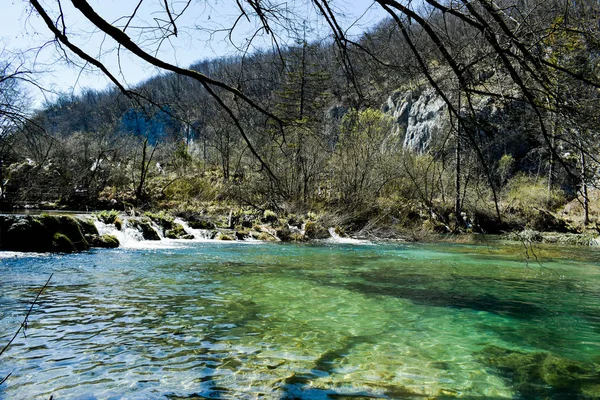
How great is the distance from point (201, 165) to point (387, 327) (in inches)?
1622

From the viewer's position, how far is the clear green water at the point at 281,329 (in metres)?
3.52

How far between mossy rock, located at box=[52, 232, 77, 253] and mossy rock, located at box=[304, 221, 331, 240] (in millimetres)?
9905

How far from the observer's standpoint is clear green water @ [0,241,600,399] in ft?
11.5

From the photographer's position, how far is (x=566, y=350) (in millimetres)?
4664

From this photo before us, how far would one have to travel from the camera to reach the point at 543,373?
3.97m

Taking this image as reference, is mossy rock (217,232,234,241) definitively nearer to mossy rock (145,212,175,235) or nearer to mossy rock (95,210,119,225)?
mossy rock (145,212,175,235)

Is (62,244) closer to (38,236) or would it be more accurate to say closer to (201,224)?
(38,236)

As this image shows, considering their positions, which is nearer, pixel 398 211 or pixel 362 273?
pixel 362 273

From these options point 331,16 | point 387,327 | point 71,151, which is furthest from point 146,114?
point 71,151

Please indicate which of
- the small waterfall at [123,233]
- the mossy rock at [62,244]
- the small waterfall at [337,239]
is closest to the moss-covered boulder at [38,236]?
the mossy rock at [62,244]

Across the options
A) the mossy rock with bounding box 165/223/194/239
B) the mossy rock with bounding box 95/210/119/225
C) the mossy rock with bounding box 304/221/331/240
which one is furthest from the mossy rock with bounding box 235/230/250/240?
the mossy rock with bounding box 95/210/119/225

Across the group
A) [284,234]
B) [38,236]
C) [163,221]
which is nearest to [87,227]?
[38,236]

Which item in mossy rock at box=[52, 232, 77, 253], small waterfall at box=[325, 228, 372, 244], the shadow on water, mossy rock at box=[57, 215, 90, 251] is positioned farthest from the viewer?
small waterfall at box=[325, 228, 372, 244]

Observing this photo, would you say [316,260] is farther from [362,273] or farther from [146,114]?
[146,114]
